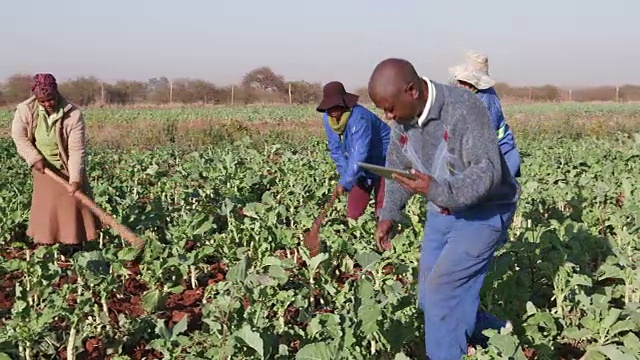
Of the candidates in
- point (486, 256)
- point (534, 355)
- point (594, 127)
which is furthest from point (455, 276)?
point (594, 127)

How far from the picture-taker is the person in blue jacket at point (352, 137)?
5797mm

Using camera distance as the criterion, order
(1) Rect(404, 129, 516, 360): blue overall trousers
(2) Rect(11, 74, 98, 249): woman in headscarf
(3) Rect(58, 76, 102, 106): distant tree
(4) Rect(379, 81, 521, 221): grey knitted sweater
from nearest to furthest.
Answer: (4) Rect(379, 81, 521, 221): grey knitted sweater → (1) Rect(404, 129, 516, 360): blue overall trousers → (2) Rect(11, 74, 98, 249): woman in headscarf → (3) Rect(58, 76, 102, 106): distant tree

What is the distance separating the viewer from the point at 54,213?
6.00 meters

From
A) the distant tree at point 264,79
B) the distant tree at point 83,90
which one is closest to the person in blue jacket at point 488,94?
the distant tree at point 83,90

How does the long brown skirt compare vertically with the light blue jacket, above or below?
below

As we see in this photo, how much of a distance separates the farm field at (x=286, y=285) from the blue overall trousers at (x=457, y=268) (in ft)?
0.59

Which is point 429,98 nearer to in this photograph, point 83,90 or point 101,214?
point 101,214

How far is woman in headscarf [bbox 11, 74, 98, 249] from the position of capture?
18.6 feet

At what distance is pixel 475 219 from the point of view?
3277mm

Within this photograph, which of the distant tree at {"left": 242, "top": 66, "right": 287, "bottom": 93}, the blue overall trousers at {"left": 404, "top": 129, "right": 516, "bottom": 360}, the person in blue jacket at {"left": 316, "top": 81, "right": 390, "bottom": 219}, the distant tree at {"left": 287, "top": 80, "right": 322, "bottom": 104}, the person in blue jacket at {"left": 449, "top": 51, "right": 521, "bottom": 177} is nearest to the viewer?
the blue overall trousers at {"left": 404, "top": 129, "right": 516, "bottom": 360}

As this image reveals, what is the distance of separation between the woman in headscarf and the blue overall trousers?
334cm

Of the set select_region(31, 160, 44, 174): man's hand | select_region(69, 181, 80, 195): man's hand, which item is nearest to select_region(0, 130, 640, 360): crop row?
select_region(69, 181, 80, 195): man's hand

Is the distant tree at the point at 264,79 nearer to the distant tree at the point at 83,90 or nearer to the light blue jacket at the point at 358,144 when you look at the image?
the distant tree at the point at 83,90

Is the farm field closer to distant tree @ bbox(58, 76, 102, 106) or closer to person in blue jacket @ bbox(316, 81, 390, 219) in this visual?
person in blue jacket @ bbox(316, 81, 390, 219)
